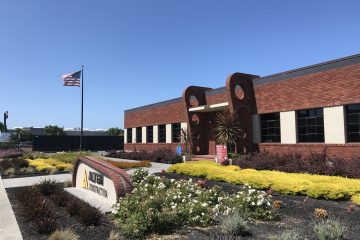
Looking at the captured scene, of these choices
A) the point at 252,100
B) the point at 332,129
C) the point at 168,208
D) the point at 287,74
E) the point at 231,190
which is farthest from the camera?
the point at 252,100

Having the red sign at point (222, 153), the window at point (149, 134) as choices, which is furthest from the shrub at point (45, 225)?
the window at point (149, 134)

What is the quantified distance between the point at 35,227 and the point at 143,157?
2247cm

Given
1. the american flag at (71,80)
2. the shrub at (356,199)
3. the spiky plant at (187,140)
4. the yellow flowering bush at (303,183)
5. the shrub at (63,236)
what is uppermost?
the american flag at (71,80)

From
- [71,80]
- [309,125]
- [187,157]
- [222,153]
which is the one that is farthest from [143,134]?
[309,125]

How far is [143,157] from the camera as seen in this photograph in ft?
98.1

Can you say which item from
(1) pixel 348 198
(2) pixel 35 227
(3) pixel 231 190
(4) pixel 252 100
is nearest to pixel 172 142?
(4) pixel 252 100

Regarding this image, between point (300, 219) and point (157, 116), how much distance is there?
89.2 feet

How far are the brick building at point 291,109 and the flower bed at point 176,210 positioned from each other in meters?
10.1

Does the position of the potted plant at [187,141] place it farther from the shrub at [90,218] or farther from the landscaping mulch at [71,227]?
the shrub at [90,218]

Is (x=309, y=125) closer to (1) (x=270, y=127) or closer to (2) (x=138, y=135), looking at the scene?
(1) (x=270, y=127)

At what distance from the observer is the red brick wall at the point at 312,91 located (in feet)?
54.2

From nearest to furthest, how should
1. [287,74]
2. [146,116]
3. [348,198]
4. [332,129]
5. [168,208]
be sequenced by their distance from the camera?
[168,208] → [348,198] → [332,129] → [287,74] → [146,116]

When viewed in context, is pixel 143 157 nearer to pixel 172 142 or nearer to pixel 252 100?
pixel 172 142

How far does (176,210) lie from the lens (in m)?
8.08
